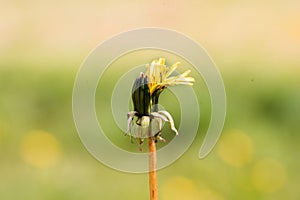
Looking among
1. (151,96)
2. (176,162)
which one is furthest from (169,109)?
(151,96)

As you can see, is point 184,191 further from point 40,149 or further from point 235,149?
point 40,149

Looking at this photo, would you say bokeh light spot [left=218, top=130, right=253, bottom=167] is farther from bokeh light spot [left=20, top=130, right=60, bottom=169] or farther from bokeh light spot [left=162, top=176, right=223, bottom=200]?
bokeh light spot [left=20, top=130, right=60, bottom=169]

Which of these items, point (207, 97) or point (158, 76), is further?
point (207, 97)

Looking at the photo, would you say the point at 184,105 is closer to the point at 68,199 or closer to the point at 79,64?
the point at 68,199

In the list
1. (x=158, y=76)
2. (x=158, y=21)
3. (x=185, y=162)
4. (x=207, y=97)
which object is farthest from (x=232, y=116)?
(x=158, y=76)

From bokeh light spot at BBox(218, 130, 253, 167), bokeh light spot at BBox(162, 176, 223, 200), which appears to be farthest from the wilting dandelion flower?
bokeh light spot at BBox(218, 130, 253, 167)
